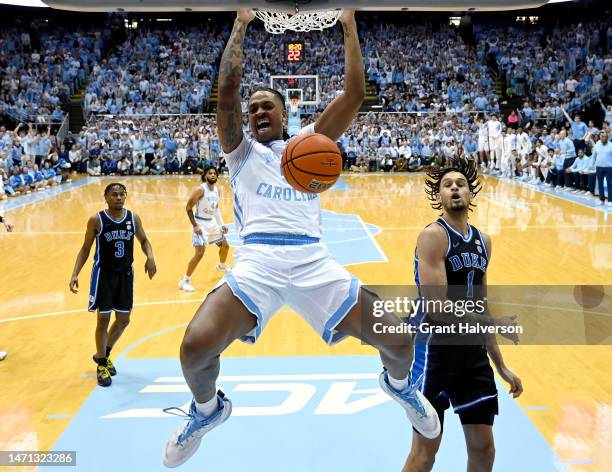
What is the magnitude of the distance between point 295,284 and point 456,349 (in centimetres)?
92

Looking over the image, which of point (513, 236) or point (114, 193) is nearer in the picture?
point (114, 193)

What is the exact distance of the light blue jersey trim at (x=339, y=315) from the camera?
327 cm

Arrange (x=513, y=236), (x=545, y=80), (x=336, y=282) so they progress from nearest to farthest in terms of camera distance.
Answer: (x=336, y=282)
(x=513, y=236)
(x=545, y=80)

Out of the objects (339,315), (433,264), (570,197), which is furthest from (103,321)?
(570,197)

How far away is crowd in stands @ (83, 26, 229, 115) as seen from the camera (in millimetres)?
29078

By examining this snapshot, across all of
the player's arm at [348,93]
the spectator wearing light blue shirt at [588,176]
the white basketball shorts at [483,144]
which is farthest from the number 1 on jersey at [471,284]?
the white basketball shorts at [483,144]

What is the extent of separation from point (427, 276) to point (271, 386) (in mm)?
2538

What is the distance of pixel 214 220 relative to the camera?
9.46 m

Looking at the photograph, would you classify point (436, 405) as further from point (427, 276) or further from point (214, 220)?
point (214, 220)

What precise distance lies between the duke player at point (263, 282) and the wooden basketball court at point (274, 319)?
4.58 feet

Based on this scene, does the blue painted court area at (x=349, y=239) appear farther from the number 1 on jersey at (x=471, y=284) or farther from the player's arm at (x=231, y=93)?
the player's arm at (x=231, y=93)

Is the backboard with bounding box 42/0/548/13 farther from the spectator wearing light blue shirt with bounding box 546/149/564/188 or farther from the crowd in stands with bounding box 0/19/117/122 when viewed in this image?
the crowd in stands with bounding box 0/19/117/122

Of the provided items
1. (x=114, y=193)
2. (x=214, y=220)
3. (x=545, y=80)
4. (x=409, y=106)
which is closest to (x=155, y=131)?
(x=409, y=106)

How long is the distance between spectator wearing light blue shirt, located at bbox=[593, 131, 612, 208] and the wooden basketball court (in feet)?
2.56
